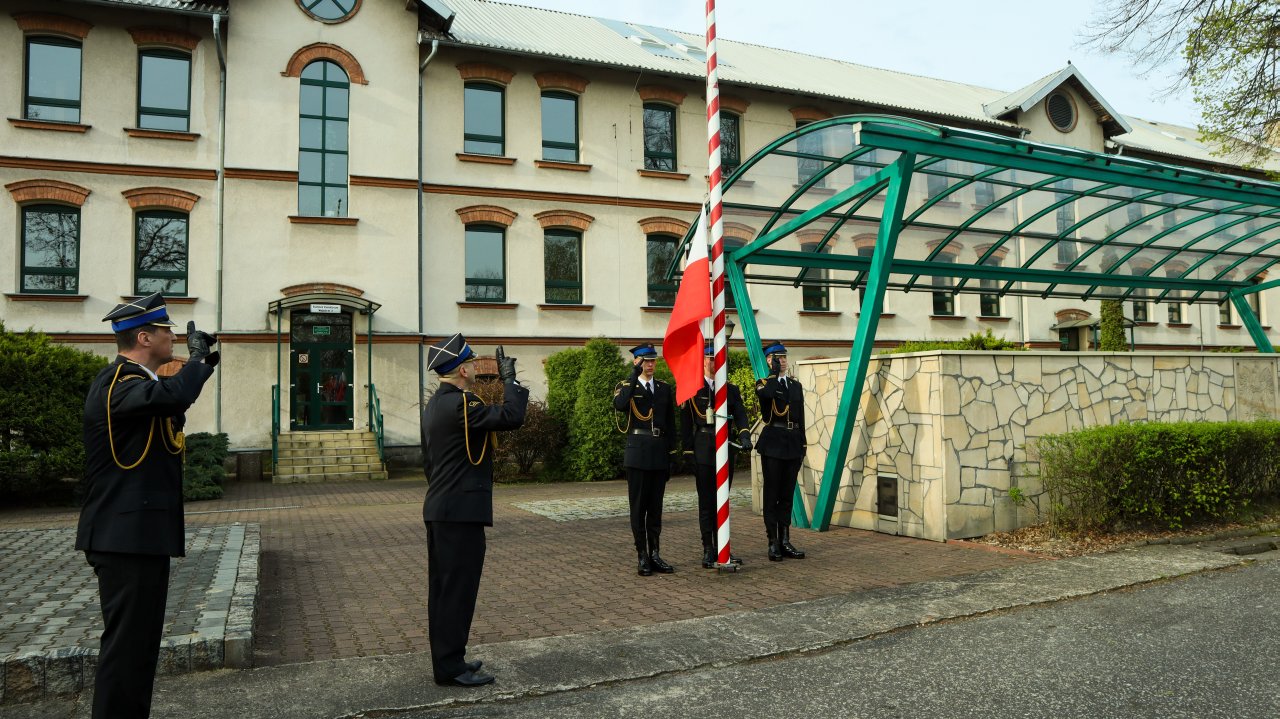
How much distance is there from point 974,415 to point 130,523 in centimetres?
754

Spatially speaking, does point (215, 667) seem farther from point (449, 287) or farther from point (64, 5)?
point (64, 5)

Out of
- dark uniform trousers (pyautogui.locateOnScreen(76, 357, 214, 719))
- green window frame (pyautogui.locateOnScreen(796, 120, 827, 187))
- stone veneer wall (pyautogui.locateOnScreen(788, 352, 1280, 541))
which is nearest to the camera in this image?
dark uniform trousers (pyautogui.locateOnScreen(76, 357, 214, 719))

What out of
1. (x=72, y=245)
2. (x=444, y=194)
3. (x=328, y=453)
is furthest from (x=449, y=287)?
(x=72, y=245)

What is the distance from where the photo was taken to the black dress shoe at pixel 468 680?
4598 mm

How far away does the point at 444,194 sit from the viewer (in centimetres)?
2058

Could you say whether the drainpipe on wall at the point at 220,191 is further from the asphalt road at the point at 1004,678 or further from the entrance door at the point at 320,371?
the asphalt road at the point at 1004,678

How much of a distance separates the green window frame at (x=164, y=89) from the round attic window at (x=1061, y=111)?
79.4 ft

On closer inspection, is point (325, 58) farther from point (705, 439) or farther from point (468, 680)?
point (468, 680)

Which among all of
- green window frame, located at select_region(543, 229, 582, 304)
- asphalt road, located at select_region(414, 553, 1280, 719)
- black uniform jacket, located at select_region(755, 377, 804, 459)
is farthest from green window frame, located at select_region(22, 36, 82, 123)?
asphalt road, located at select_region(414, 553, 1280, 719)

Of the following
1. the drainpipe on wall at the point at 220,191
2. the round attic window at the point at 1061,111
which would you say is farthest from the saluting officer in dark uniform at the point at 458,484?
the round attic window at the point at 1061,111

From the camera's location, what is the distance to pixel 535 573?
7730 mm

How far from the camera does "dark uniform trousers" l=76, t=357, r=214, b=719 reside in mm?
3672

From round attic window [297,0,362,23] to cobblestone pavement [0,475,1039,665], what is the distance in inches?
490

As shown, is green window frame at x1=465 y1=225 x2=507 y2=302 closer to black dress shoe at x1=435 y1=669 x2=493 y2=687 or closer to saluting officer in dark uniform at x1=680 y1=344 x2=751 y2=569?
saluting officer in dark uniform at x1=680 y1=344 x2=751 y2=569
